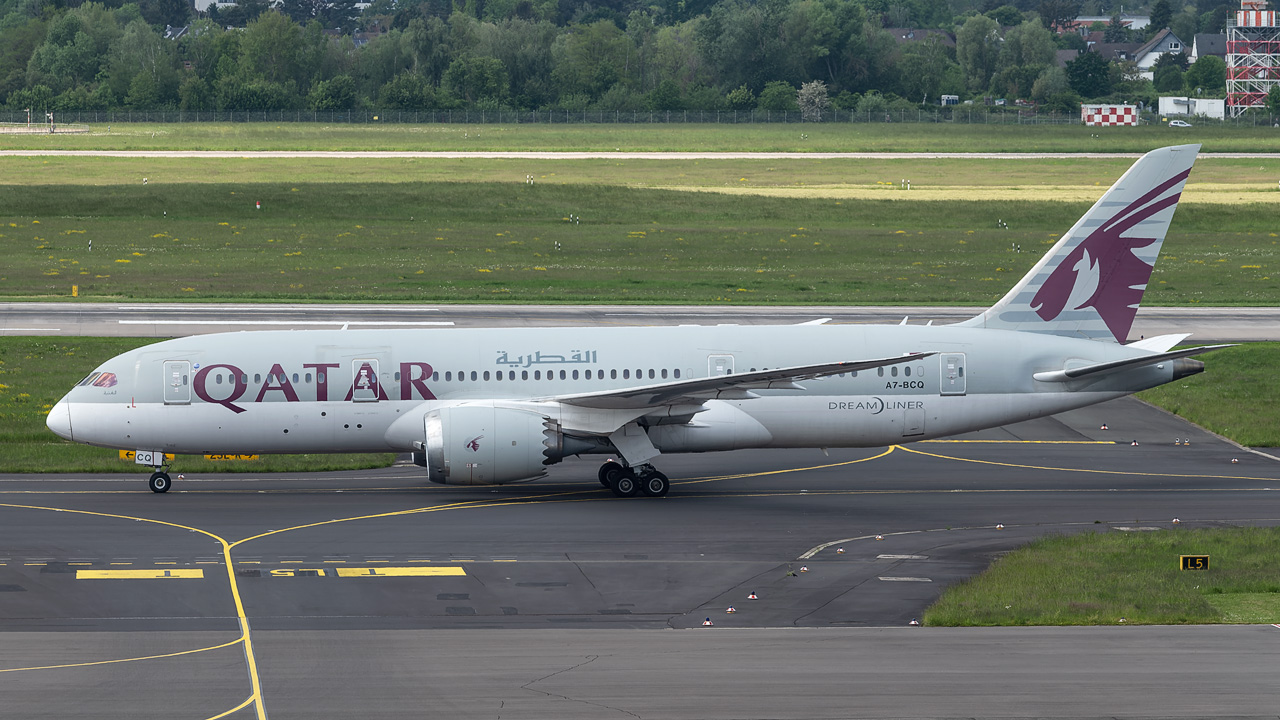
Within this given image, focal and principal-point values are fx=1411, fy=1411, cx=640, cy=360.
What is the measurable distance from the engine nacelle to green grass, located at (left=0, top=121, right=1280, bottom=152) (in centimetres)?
12333

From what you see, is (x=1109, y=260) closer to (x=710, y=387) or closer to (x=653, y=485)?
(x=710, y=387)

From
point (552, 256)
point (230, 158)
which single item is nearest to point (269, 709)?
point (552, 256)

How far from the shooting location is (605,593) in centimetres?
2658

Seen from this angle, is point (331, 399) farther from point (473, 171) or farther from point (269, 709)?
point (473, 171)

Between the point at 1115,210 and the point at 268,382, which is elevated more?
the point at 1115,210

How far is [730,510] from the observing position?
34094mm

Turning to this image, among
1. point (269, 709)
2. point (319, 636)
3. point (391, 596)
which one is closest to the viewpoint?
point (269, 709)

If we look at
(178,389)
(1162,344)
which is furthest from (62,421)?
(1162,344)

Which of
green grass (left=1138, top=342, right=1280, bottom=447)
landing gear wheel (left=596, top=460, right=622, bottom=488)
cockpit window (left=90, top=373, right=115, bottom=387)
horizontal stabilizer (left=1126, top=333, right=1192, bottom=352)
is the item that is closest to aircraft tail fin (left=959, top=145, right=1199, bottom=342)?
horizontal stabilizer (left=1126, top=333, right=1192, bottom=352)

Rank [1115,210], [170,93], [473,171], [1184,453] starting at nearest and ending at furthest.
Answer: [1115,210], [1184,453], [473,171], [170,93]

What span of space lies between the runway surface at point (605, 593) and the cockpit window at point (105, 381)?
2771mm

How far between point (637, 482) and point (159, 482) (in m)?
12.2

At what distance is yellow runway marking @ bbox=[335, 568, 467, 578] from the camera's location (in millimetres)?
27672

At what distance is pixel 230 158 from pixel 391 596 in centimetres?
12065
